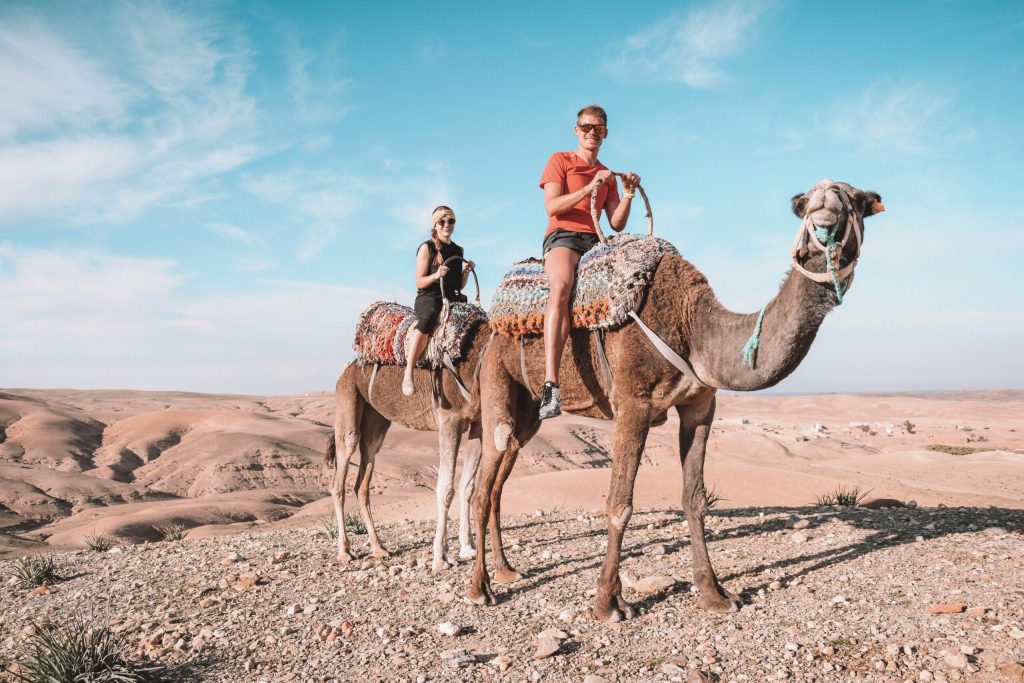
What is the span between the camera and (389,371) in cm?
826

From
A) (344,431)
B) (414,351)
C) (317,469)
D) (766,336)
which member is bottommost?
(317,469)

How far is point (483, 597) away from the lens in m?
5.56

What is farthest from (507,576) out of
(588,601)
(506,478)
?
(588,601)

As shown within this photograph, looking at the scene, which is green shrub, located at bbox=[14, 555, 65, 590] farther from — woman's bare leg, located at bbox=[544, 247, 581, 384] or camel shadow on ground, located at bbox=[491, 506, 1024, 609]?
woman's bare leg, located at bbox=[544, 247, 581, 384]

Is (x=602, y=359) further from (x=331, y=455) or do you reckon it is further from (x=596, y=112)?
(x=331, y=455)

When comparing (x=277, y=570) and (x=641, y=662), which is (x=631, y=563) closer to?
(x=641, y=662)

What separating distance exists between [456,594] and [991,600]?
13.2 ft

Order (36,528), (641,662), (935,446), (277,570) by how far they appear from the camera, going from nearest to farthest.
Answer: (641,662) → (277,570) → (36,528) → (935,446)

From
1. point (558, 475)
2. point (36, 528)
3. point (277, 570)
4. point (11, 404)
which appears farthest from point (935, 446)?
point (11, 404)

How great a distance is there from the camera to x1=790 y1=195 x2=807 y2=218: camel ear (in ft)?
13.7

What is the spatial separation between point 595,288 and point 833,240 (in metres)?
1.75

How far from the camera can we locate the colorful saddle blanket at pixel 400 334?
725 cm

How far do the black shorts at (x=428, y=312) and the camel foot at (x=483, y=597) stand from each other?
2961 millimetres

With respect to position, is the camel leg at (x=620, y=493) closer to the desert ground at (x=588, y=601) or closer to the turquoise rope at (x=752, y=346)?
the desert ground at (x=588, y=601)
